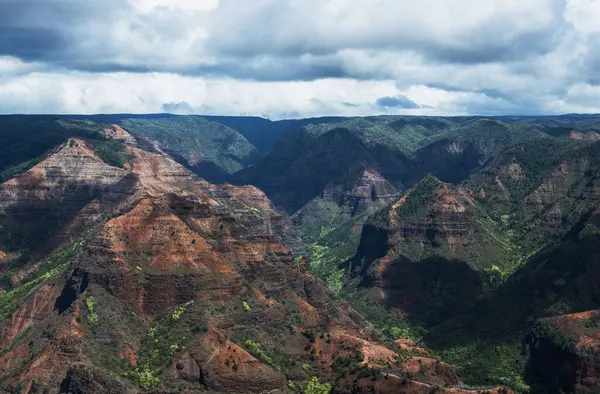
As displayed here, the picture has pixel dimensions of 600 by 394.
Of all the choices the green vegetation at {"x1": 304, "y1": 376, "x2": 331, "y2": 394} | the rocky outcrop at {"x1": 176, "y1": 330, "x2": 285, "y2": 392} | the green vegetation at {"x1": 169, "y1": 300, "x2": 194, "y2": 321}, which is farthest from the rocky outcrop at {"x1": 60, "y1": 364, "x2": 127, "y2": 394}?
the green vegetation at {"x1": 304, "y1": 376, "x2": 331, "y2": 394}

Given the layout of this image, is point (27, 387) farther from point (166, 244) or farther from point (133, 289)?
point (166, 244)

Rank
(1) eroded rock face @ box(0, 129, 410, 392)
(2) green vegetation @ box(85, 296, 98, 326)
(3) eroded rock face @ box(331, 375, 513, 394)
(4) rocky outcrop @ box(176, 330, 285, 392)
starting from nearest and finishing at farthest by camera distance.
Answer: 1. (4) rocky outcrop @ box(176, 330, 285, 392)
2. (1) eroded rock face @ box(0, 129, 410, 392)
3. (3) eroded rock face @ box(331, 375, 513, 394)
4. (2) green vegetation @ box(85, 296, 98, 326)

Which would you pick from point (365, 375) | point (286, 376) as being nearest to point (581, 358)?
point (365, 375)

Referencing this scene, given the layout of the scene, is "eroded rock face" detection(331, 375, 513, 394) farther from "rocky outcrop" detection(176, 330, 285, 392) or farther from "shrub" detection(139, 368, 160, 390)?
"shrub" detection(139, 368, 160, 390)

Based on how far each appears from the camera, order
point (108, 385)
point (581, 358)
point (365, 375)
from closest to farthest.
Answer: point (108, 385)
point (365, 375)
point (581, 358)

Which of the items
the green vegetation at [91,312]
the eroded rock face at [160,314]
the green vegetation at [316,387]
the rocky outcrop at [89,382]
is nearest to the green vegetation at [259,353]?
the eroded rock face at [160,314]

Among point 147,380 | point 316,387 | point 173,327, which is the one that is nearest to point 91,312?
point 173,327

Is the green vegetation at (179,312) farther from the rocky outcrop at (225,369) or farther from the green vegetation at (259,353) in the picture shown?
the green vegetation at (259,353)

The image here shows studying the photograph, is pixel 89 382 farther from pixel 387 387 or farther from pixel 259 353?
pixel 387 387
